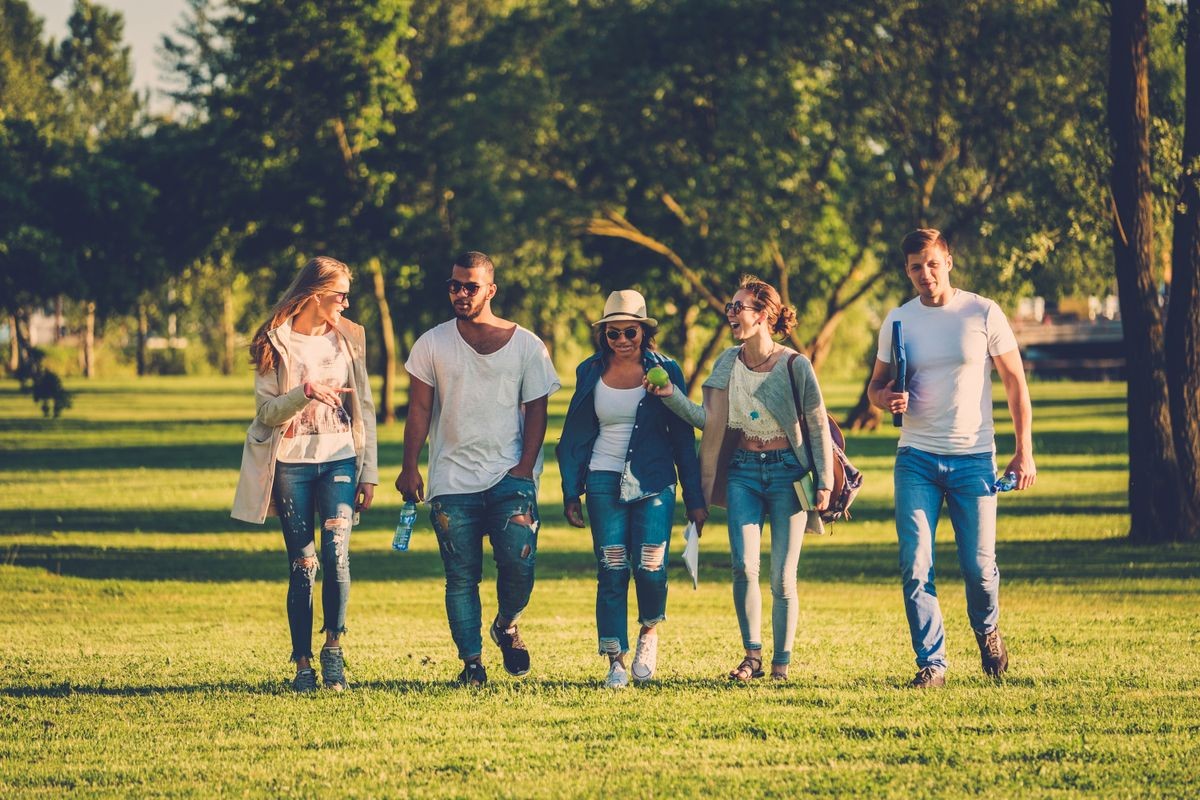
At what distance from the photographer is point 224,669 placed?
8836 millimetres

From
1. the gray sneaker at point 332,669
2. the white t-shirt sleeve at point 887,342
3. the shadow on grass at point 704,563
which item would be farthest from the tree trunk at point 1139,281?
the gray sneaker at point 332,669

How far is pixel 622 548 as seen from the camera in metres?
7.92

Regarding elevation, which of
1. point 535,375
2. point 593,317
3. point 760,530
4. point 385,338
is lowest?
point 760,530

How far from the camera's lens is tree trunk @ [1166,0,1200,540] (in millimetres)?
16453

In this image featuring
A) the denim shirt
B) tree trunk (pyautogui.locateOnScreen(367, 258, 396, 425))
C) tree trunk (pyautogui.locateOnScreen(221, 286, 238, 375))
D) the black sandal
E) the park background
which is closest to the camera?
the park background

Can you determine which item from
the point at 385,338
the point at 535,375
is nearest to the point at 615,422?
the point at 535,375

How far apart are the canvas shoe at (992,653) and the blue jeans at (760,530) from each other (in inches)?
37.7

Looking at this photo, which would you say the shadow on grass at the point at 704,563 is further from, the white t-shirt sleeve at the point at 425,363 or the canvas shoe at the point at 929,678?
the white t-shirt sleeve at the point at 425,363

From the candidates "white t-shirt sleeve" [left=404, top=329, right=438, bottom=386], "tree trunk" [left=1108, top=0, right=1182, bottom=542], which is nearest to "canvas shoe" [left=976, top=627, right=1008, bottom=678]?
"white t-shirt sleeve" [left=404, top=329, right=438, bottom=386]

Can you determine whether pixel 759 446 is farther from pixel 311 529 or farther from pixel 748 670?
pixel 311 529

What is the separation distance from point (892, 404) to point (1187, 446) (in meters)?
10.7

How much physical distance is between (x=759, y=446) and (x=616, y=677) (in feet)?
4.35

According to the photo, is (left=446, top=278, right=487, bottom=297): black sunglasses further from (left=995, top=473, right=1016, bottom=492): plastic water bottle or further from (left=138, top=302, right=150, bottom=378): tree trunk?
(left=138, top=302, right=150, bottom=378): tree trunk

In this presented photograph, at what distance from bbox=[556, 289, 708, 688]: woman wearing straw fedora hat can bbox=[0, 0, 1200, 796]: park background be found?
1.33 feet
